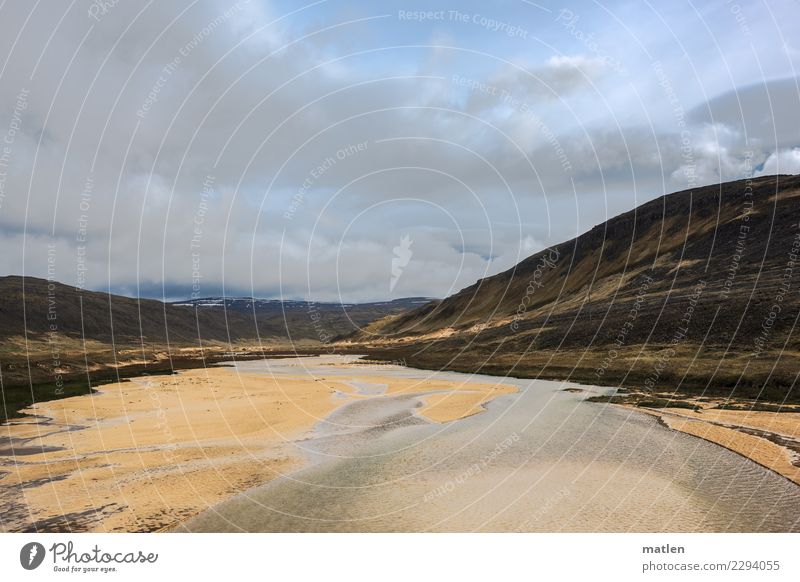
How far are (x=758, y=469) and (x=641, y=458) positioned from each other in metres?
4.76

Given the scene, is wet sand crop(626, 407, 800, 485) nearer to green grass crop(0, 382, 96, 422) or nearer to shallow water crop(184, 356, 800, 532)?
shallow water crop(184, 356, 800, 532)

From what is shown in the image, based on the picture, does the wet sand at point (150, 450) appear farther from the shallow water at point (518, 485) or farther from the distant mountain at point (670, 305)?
the distant mountain at point (670, 305)

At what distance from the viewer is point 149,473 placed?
21484 mm

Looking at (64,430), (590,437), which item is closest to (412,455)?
(590,437)

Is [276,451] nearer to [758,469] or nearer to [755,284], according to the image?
[758,469]

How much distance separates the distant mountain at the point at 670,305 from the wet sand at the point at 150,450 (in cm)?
2256

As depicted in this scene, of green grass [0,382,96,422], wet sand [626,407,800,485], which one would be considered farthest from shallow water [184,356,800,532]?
green grass [0,382,96,422]

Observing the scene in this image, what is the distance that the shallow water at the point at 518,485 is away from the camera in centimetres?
1648

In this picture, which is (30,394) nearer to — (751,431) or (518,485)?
(518,485)

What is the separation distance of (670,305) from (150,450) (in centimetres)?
8097

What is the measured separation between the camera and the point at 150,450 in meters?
25.8

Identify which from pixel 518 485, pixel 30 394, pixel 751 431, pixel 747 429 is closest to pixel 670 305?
pixel 747 429

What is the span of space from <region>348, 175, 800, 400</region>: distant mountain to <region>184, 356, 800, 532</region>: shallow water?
74.6 feet

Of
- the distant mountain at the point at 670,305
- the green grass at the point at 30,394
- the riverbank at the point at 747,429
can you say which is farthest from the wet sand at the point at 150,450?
the distant mountain at the point at 670,305
